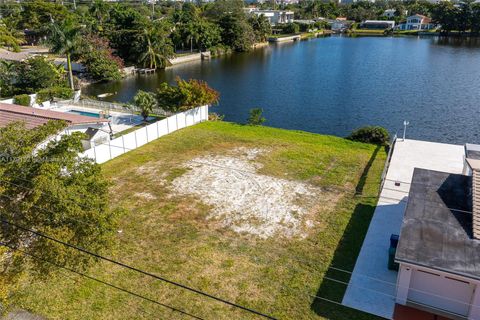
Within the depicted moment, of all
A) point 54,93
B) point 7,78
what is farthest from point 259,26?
point 54,93

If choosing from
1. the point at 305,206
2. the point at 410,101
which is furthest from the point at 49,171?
the point at 410,101

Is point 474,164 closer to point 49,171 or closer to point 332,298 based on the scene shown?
point 332,298

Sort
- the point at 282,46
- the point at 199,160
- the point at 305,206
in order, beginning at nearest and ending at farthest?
the point at 305,206 → the point at 199,160 → the point at 282,46

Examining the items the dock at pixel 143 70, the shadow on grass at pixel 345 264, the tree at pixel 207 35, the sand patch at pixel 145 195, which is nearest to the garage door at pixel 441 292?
the shadow on grass at pixel 345 264

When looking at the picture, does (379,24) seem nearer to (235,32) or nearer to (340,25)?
(340,25)

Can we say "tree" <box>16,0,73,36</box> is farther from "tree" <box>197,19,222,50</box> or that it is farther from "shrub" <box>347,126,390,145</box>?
"shrub" <box>347,126,390,145</box>
